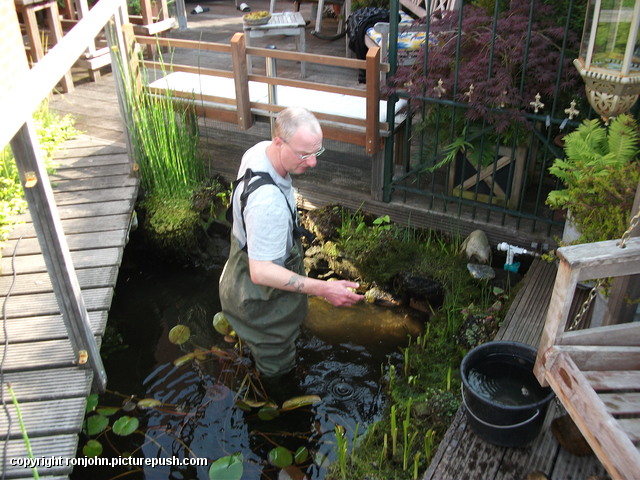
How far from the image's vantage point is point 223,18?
9.46 m

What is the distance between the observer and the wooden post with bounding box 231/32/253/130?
4566 mm

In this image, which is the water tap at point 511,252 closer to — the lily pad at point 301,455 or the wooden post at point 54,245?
the lily pad at point 301,455

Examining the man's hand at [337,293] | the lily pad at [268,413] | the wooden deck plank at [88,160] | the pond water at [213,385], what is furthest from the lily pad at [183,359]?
the wooden deck plank at [88,160]

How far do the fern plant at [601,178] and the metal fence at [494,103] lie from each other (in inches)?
16.3

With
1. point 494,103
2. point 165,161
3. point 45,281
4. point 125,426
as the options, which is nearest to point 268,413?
point 125,426

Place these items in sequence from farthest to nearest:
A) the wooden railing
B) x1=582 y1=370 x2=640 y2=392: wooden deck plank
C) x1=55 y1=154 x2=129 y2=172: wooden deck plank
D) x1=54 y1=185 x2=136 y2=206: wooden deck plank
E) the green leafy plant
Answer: x1=55 y1=154 x2=129 y2=172: wooden deck plank, x1=54 y1=185 x2=136 y2=206: wooden deck plank, the green leafy plant, the wooden railing, x1=582 y1=370 x2=640 y2=392: wooden deck plank

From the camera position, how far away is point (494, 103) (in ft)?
12.7

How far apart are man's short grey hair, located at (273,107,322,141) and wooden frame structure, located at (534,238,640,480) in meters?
1.20

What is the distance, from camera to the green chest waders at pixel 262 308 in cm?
315

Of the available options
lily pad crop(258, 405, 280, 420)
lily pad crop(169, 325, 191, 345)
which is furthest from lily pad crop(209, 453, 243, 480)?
lily pad crop(169, 325, 191, 345)

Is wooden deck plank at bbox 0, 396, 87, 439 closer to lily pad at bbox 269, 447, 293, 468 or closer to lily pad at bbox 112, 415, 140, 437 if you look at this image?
lily pad at bbox 112, 415, 140, 437

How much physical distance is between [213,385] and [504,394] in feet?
5.85

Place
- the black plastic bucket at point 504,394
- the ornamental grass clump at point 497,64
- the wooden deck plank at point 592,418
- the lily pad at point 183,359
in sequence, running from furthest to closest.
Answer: the lily pad at point 183,359 < the ornamental grass clump at point 497,64 < the black plastic bucket at point 504,394 < the wooden deck plank at point 592,418

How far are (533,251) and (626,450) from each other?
2.42 m
